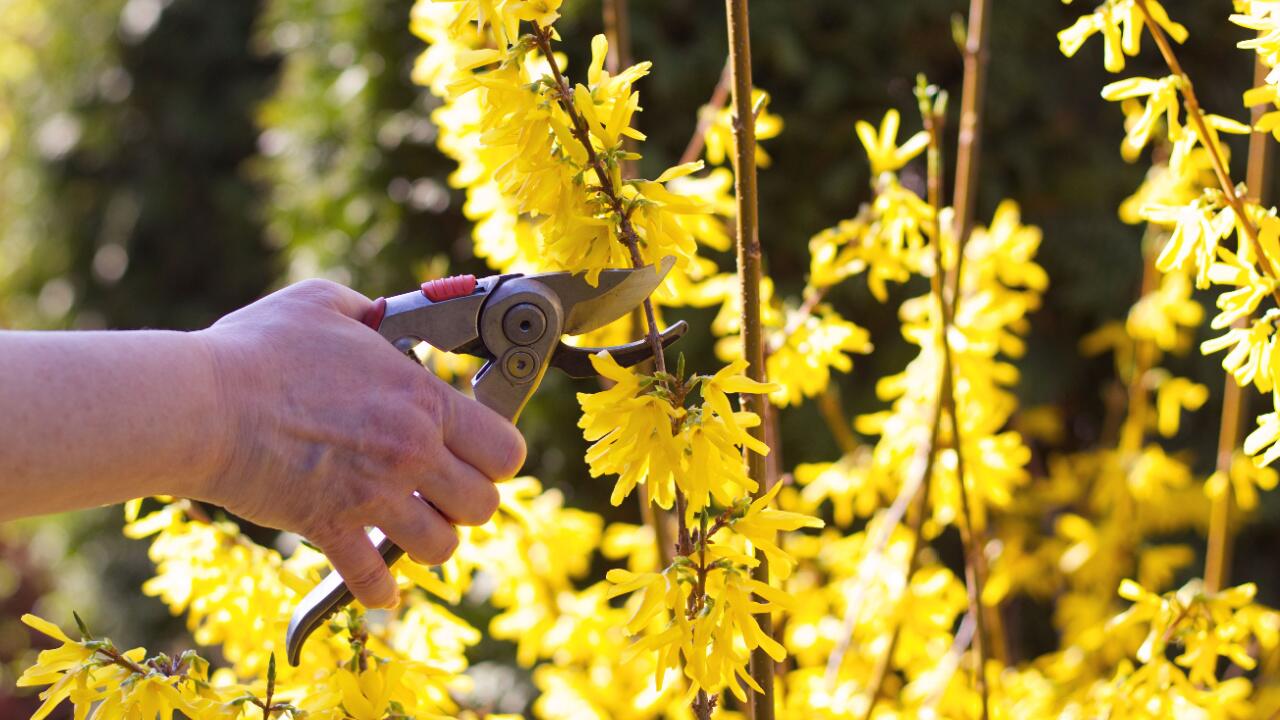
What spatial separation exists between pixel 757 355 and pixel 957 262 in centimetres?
53

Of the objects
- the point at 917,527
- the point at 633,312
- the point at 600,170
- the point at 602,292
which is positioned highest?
the point at 600,170

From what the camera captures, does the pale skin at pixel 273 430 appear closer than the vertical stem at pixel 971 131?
Yes

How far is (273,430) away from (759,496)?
18.8 inches

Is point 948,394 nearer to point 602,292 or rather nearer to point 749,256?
point 749,256

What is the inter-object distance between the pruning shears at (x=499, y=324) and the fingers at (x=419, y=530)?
0.06 meters

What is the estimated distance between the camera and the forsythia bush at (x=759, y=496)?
0.94 meters

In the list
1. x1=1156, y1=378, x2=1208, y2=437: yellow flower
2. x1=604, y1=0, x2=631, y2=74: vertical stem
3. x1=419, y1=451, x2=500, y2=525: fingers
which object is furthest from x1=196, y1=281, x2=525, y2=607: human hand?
x1=1156, y1=378, x2=1208, y2=437: yellow flower

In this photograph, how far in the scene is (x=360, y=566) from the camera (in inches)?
37.0

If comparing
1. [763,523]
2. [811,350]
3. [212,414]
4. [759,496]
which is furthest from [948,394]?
[212,414]

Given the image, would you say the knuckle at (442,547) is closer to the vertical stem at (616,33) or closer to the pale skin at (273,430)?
the pale skin at (273,430)

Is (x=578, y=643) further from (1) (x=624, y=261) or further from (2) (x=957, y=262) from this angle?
A: (1) (x=624, y=261)

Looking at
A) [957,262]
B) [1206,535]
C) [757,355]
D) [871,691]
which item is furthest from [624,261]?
[1206,535]

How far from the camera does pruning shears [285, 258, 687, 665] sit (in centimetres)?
101

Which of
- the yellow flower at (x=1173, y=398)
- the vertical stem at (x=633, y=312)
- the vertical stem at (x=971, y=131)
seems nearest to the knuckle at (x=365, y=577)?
the vertical stem at (x=633, y=312)
